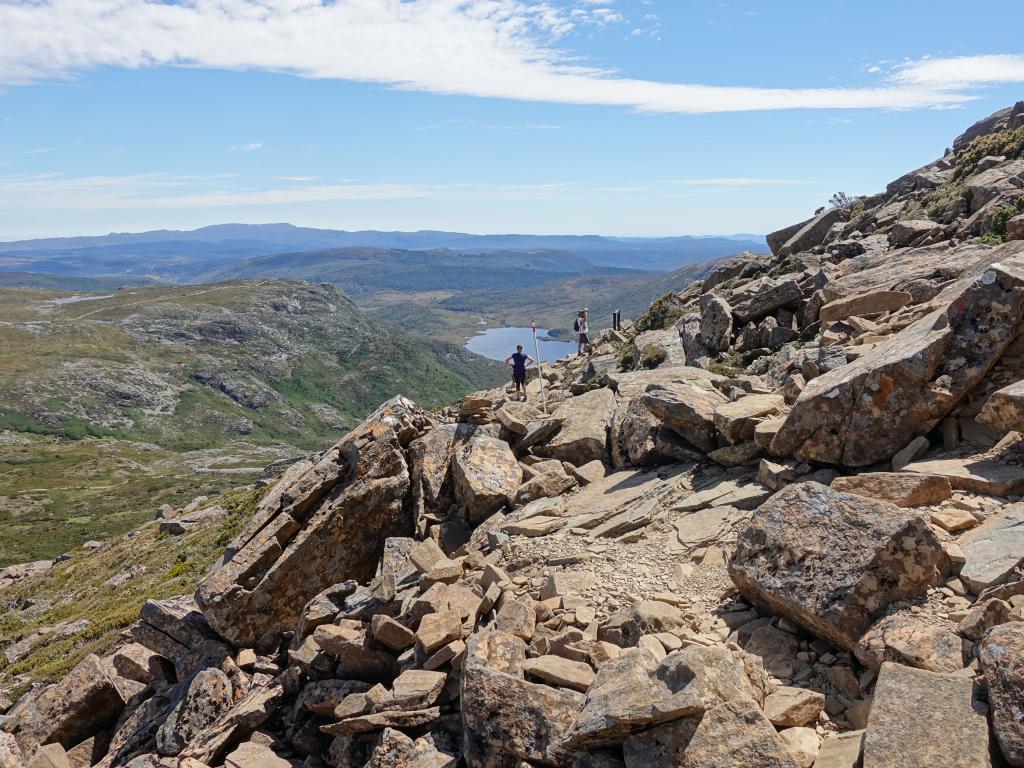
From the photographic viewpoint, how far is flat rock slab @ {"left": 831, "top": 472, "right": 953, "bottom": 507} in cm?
1146

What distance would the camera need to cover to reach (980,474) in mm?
11656

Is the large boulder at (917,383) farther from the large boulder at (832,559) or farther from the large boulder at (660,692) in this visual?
the large boulder at (660,692)

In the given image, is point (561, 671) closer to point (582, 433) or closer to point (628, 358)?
point (582, 433)

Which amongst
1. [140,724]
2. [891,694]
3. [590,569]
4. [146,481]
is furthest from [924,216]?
[146,481]

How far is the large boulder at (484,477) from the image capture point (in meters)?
18.2

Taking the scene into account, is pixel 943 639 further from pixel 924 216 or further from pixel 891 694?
pixel 924 216

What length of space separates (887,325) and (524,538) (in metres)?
11.7

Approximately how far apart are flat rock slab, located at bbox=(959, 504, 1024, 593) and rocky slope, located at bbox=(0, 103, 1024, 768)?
2.3 inches

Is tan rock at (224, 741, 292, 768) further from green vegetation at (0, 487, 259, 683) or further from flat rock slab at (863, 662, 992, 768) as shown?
green vegetation at (0, 487, 259, 683)

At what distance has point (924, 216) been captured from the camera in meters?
34.8

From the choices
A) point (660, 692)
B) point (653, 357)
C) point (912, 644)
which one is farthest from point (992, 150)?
point (660, 692)

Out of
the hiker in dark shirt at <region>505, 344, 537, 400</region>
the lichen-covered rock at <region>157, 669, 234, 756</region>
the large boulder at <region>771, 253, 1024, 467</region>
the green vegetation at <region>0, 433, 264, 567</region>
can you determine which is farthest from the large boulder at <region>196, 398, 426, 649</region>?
the green vegetation at <region>0, 433, 264, 567</region>

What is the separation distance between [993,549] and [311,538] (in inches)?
595

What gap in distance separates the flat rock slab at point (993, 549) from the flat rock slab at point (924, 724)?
2116mm
